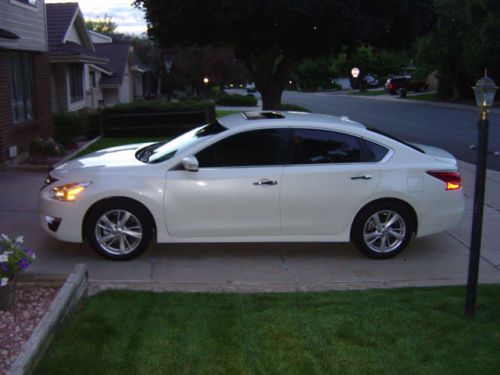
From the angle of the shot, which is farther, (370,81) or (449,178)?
(370,81)

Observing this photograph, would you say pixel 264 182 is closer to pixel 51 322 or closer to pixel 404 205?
pixel 404 205

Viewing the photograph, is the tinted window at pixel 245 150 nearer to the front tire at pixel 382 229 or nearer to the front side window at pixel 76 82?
the front tire at pixel 382 229

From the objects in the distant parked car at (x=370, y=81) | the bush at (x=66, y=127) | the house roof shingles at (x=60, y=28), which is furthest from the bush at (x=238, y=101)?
the distant parked car at (x=370, y=81)

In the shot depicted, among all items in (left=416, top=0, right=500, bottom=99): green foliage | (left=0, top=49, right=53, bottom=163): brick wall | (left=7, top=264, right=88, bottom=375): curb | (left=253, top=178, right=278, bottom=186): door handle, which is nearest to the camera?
(left=7, top=264, right=88, bottom=375): curb

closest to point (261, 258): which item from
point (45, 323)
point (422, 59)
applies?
point (45, 323)

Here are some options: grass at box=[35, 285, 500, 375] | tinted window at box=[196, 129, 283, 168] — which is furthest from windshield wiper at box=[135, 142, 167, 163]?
grass at box=[35, 285, 500, 375]

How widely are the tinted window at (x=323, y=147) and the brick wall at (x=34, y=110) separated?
759cm

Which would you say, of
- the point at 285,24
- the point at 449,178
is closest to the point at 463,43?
the point at 285,24

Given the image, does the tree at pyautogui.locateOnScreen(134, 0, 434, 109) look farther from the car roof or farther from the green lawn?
the car roof

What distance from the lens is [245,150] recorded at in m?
6.79

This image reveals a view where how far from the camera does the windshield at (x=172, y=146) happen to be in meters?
6.91

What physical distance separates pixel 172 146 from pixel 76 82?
61.9 feet

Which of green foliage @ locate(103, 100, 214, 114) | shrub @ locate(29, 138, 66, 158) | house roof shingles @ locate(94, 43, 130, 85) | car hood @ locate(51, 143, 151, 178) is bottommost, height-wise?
shrub @ locate(29, 138, 66, 158)

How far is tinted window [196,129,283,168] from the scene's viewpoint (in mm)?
6723
